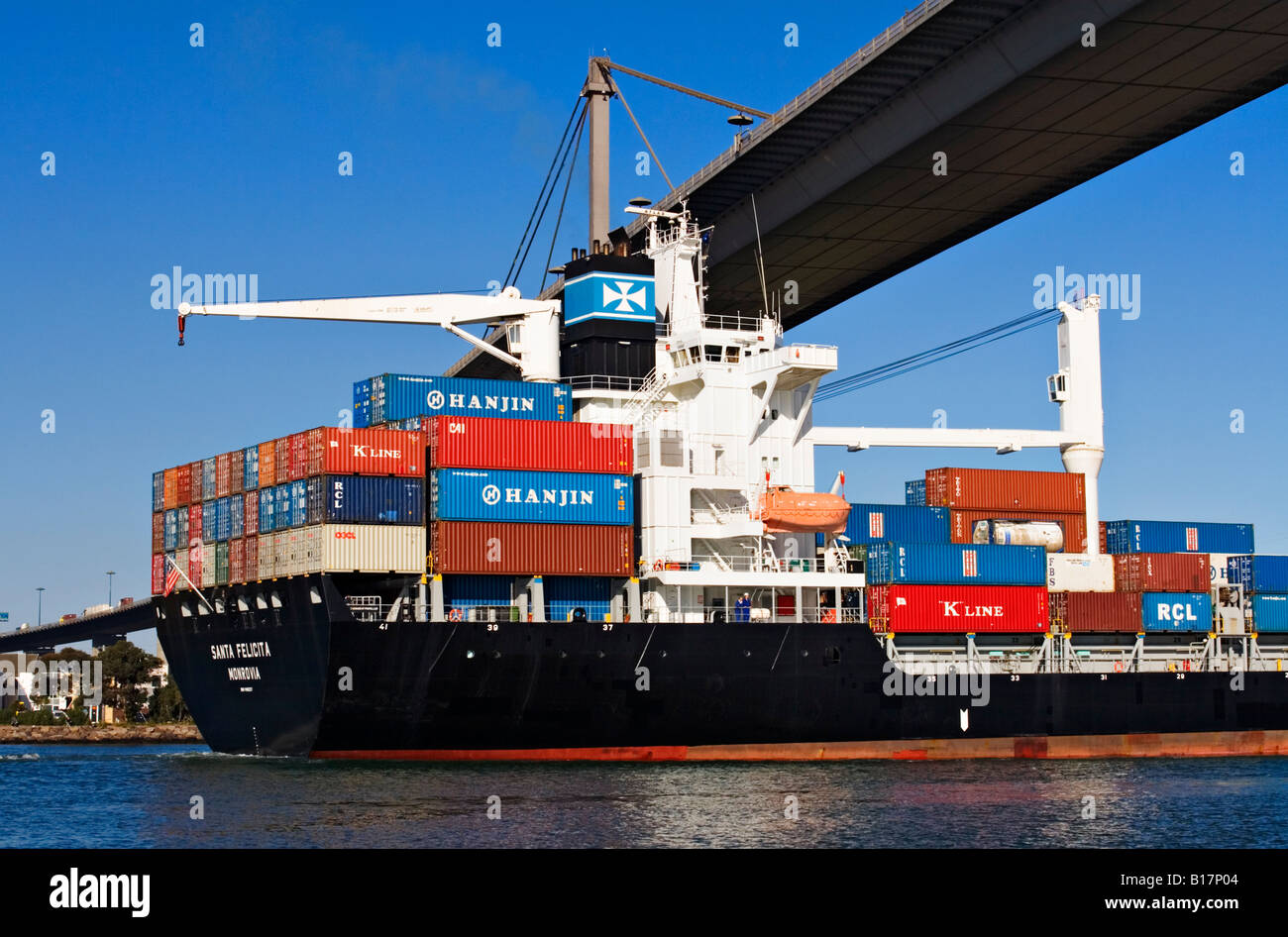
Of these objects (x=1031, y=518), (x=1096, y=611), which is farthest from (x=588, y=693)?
(x=1031, y=518)

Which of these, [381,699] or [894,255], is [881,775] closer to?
[381,699]

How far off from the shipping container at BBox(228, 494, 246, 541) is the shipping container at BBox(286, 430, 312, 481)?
11.9ft

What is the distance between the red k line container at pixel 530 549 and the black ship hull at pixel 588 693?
2.29 m

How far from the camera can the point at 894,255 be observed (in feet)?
208

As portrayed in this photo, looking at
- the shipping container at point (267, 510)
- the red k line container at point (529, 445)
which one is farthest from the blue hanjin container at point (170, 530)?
the red k line container at point (529, 445)

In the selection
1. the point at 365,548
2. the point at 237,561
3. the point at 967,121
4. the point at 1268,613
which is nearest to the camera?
the point at 365,548

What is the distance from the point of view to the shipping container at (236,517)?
46.7 m

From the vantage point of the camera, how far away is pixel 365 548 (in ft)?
138

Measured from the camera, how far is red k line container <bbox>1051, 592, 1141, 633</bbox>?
52625 millimetres

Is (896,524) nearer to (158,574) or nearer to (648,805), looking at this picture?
(648,805)

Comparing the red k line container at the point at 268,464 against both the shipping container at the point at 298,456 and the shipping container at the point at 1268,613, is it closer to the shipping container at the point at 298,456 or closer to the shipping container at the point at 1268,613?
the shipping container at the point at 298,456

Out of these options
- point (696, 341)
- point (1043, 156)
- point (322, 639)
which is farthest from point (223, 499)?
point (1043, 156)

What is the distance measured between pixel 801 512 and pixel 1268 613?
21.0m

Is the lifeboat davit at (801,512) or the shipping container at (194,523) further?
the shipping container at (194,523)
